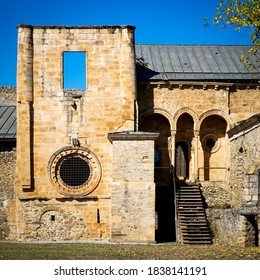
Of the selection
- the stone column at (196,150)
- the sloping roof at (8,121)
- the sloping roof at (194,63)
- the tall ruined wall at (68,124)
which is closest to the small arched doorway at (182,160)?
the stone column at (196,150)

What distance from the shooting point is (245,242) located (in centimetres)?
1869

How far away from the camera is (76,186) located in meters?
24.1

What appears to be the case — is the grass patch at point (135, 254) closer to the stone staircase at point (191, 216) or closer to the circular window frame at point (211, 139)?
the stone staircase at point (191, 216)

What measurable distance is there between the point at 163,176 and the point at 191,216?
3624 mm

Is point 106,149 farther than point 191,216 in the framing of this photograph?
Yes

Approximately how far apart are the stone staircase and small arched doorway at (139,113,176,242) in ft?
2.58

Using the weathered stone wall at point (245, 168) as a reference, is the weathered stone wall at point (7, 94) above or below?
above

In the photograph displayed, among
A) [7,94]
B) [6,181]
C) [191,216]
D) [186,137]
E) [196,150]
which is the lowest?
[191,216]

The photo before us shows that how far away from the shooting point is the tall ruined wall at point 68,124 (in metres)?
23.9

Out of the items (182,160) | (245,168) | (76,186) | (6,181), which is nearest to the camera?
(245,168)

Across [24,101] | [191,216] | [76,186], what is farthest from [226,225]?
[24,101]

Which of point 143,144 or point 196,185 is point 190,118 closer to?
point 196,185

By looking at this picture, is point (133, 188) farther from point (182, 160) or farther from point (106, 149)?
point (182, 160)

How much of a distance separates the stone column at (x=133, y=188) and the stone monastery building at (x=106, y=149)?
4 cm
